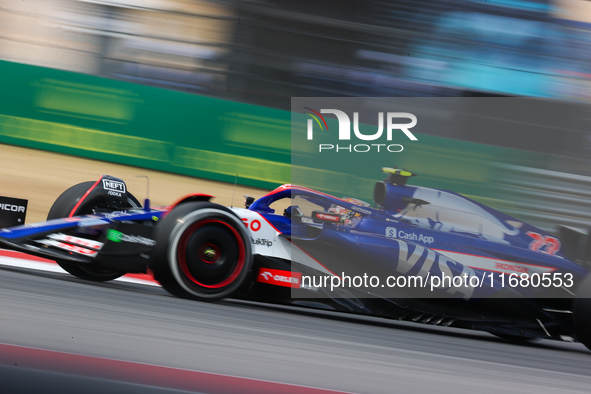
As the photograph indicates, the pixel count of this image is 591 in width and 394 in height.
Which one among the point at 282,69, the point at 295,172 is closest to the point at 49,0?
the point at 282,69

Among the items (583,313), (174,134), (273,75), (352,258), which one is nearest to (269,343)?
(352,258)

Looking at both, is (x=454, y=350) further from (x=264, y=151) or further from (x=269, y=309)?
(x=264, y=151)

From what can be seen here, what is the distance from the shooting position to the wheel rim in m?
3.36

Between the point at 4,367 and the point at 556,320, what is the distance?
3.26 metres

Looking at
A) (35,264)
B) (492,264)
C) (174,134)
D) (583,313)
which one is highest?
(174,134)

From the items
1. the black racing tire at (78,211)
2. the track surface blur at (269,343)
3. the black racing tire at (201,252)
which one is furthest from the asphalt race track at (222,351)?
the black racing tire at (78,211)

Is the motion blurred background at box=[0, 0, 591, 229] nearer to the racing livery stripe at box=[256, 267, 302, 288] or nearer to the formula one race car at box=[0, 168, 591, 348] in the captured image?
the formula one race car at box=[0, 168, 591, 348]

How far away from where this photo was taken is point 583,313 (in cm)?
347

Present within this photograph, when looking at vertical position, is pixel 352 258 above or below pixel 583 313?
above

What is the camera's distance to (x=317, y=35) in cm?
633

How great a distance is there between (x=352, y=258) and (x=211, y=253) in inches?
34.9

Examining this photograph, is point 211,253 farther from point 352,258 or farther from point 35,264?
point 35,264

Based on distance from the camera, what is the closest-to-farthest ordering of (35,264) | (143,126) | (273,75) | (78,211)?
(78,211) < (35,264) < (273,75) < (143,126)

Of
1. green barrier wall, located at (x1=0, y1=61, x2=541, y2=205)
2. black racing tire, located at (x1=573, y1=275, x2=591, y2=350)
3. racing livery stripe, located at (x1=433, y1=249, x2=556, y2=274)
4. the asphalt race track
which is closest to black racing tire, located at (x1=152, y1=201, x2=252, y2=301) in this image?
the asphalt race track
